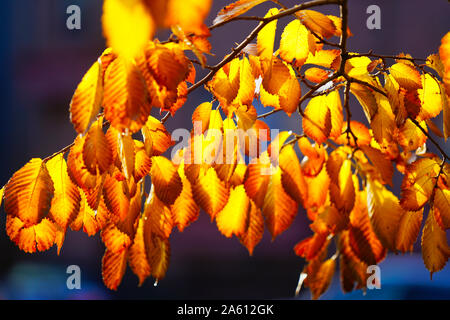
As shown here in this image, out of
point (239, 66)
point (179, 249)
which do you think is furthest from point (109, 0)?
point (179, 249)

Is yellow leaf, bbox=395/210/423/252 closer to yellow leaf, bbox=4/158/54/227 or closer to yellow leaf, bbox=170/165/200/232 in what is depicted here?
yellow leaf, bbox=170/165/200/232

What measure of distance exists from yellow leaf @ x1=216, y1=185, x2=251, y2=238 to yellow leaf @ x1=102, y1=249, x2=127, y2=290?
0.54ft

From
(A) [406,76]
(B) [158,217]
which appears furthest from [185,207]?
(A) [406,76]

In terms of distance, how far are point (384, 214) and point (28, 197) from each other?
489 mm

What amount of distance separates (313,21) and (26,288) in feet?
10.3

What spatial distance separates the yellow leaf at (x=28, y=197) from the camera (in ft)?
1.86

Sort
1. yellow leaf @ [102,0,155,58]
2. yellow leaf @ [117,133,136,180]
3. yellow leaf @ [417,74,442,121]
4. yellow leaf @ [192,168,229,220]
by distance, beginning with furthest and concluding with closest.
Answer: yellow leaf @ [417,74,442,121] < yellow leaf @ [192,168,229,220] < yellow leaf @ [117,133,136,180] < yellow leaf @ [102,0,155,58]

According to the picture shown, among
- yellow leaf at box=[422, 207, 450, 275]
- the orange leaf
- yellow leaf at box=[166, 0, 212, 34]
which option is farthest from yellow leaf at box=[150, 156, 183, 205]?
yellow leaf at box=[422, 207, 450, 275]

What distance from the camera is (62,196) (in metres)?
0.62

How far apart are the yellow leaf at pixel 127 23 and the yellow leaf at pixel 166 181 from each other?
0.82ft

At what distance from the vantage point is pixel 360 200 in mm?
854

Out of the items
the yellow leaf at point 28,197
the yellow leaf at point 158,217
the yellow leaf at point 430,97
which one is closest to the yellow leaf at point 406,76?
the yellow leaf at point 430,97

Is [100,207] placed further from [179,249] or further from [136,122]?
[179,249]

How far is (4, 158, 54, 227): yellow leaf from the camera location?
1.86 ft
